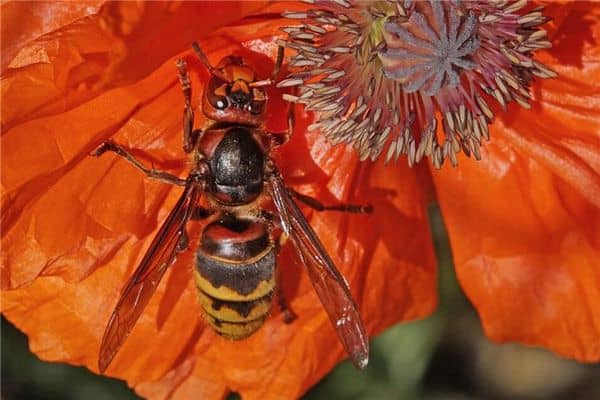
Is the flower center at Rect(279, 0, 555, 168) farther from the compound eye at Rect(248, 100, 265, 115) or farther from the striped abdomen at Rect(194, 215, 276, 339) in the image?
the striped abdomen at Rect(194, 215, 276, 339)

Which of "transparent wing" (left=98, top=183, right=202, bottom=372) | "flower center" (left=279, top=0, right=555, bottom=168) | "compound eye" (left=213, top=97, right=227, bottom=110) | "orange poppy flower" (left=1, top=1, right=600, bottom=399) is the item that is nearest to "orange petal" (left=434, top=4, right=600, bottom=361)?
"orange poppy flower" (left=1, top=1, right=600, bottom=399)

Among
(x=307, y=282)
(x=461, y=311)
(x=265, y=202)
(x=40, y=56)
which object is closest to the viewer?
(x=40, y=56)

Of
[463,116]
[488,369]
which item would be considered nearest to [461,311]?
[488,369]

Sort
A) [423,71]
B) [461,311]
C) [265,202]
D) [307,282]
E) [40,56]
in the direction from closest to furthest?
[40,56] → [423,71] → [265,202] → [307,282] → [461,311]

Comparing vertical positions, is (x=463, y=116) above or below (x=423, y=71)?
below

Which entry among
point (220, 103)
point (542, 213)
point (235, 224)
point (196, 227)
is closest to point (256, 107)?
point (220, 103)

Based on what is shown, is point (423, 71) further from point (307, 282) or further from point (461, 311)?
point (461, 311)
